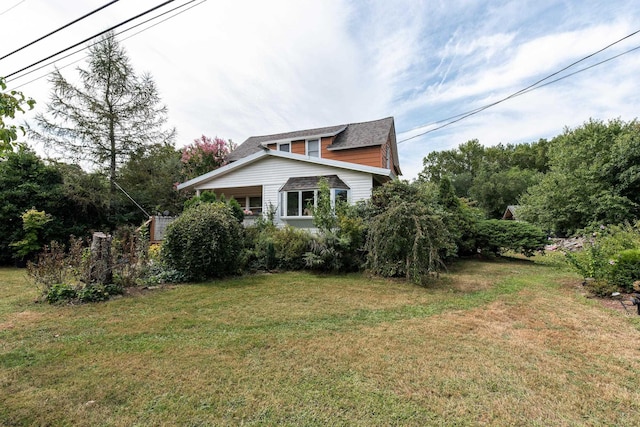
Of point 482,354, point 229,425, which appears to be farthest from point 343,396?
point 482,354

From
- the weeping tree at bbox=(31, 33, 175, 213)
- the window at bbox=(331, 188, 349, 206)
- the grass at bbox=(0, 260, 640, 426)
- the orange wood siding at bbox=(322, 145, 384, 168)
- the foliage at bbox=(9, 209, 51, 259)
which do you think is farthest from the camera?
the orange wood siding at bbox=(322, 145, 384, 168)

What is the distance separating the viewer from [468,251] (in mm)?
12961

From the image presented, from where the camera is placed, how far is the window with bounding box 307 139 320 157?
55.5 ft

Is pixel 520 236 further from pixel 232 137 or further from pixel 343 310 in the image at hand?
pixel 232 137

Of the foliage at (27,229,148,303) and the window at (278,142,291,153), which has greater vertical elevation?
the window at (278,142,291,153)

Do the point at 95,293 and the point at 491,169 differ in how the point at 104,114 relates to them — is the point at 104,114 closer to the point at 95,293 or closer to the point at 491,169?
the point at 95,293

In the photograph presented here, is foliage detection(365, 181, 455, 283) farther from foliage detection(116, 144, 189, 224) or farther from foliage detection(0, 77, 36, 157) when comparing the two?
foliage detection(116, 144, 189, 224)

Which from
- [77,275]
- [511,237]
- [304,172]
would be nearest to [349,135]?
[304,172]

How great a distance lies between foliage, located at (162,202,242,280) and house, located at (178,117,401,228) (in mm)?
4128

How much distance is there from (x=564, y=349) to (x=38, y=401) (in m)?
5.69

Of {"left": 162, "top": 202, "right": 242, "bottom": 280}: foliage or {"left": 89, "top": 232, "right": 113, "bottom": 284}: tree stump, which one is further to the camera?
{"left": 162, "top": 202, "right": 242, "bottom": 280}: foliage

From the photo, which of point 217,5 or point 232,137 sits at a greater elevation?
point 232,137

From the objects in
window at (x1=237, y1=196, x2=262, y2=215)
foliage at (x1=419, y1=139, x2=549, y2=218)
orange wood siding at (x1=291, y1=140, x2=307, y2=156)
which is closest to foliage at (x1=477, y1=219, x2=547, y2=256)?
orange wood siding at (x1=291, y1=140, x2=307, y2=156)

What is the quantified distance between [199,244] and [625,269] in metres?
9.64
